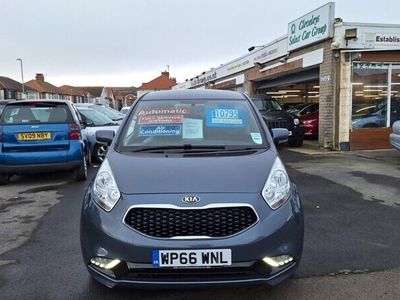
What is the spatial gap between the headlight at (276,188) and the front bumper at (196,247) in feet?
0.20

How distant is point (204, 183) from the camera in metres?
3.28

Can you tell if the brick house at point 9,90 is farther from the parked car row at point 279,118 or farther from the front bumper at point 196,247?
the front bumper at point 196,247

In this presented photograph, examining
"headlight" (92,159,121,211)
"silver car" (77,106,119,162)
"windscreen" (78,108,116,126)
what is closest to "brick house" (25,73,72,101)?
"windscreen" (78,108,116,126)

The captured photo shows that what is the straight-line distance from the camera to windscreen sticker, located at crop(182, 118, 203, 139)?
417 cm

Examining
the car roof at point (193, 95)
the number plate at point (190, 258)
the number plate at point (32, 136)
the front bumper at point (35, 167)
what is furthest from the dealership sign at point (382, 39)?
the number plate at point (190, 258)

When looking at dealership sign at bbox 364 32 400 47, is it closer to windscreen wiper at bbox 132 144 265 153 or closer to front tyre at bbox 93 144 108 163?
front tyre at bbox 93 144 108 163

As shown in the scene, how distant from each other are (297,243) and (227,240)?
0.58m

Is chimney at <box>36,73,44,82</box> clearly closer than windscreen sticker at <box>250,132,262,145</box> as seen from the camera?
No

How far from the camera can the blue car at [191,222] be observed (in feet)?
9.98

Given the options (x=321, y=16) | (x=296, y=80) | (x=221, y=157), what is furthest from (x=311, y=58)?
(x=221, y=157)

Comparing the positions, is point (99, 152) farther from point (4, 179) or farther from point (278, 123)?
point (278, 123)

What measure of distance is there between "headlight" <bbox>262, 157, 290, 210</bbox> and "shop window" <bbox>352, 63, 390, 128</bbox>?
1107 cm

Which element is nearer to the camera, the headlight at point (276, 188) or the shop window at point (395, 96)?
the headlight at point (276, 188)

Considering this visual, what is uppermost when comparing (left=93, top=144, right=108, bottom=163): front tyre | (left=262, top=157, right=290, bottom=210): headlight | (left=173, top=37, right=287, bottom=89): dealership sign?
(left=173, top=37, right=287, bottom=89): dealership sign
